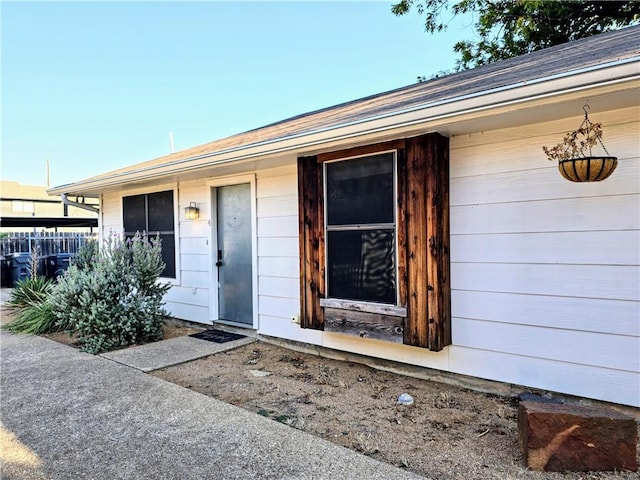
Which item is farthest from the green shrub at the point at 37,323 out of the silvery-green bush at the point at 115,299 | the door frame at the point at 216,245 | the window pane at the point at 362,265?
the window pane at the point at 362,265

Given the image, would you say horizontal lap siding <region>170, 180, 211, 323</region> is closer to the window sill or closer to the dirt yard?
the dirt yard

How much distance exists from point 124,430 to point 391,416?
1825mm

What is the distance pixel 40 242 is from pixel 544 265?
16.1m

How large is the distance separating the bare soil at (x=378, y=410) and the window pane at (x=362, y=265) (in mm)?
793

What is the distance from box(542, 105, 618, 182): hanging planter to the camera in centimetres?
250

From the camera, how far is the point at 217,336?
541 centimetres

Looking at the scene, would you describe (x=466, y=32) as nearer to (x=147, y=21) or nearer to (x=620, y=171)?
(x=147, y=21)

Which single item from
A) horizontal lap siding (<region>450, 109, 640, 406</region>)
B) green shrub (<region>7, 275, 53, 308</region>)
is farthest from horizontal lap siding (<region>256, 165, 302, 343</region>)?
green shrub (<region>7, 275, 53, 308</region>)

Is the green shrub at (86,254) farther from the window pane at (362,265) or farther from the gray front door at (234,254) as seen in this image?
the window pane at (362,265)

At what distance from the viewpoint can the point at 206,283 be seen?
5922mm

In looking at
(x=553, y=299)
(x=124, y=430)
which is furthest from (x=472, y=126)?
(x=124, y=430)

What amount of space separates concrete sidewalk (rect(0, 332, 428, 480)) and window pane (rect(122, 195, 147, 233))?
3.62 meters

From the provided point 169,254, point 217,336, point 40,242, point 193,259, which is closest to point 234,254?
point 193,259

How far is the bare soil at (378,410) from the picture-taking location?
Result: 231 centimetres
